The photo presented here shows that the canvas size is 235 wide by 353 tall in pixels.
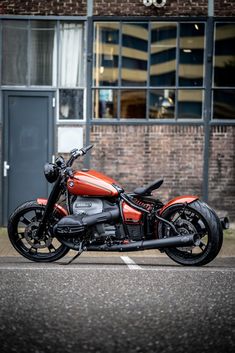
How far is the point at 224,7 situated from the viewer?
13125 millimetres

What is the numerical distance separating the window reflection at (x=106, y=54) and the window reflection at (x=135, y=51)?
6.1 inches

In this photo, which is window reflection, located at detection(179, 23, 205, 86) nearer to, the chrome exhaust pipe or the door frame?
the door frame

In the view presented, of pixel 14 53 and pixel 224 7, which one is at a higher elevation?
pixel 224 7

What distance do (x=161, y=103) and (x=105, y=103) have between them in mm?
1069

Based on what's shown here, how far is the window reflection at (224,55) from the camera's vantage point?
13.3 m

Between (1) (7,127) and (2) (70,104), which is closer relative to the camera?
(1) (7,127)

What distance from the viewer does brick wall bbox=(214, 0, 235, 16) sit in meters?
13.1

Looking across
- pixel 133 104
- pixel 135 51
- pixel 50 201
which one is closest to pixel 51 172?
pixel 50 201

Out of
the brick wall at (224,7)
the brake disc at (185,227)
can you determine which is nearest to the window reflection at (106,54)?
the brick wall at (224,7)

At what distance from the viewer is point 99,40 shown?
1327 centimetres

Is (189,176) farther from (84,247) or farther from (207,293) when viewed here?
(207,293)

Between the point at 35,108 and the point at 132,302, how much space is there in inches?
298

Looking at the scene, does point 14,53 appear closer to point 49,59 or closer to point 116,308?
point 49,59

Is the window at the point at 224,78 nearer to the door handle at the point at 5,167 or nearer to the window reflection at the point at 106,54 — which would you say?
the window reflection at the point at 106,54
